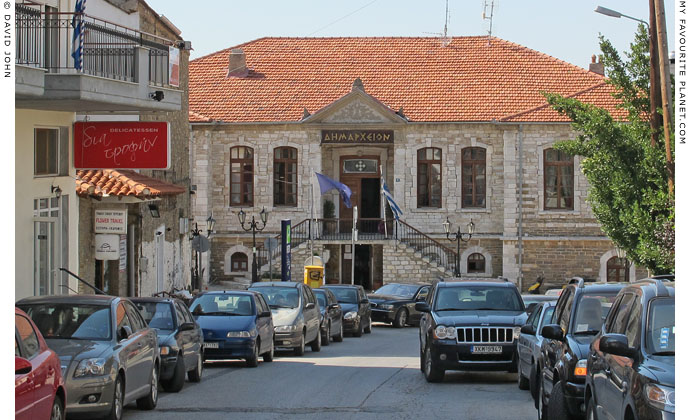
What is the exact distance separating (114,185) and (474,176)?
24.9 m

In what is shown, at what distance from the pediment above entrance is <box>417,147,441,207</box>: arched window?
196 cm

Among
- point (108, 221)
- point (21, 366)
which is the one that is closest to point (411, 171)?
point (108, 221)

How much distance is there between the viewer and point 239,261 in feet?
166

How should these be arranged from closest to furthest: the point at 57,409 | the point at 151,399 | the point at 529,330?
1. the point at 57,409
2. the point at 151,399
3. the point at 529,330

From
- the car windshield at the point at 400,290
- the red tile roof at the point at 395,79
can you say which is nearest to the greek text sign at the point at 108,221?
the car windshield at the point at 400,290

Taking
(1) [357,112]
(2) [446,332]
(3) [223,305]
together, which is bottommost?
(2) [446,332]

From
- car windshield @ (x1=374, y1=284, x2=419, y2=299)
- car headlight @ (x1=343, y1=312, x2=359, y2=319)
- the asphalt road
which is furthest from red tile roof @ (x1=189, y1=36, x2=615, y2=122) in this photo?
the asphalt road

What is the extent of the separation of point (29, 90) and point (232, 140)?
32.2 m

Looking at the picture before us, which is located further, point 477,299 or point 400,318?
point 400,318

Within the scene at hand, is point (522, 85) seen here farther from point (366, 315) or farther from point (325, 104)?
point (366, 315)

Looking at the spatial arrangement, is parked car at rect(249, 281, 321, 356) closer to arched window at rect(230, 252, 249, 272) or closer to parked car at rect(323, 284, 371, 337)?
parked car at rect(323, 284, 371, 337)

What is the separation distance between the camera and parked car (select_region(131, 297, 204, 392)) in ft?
57.1

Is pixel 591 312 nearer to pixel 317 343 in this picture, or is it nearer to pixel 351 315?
pixel 317 343

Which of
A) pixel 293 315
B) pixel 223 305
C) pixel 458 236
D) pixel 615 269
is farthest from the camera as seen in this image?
pixel 615 269
